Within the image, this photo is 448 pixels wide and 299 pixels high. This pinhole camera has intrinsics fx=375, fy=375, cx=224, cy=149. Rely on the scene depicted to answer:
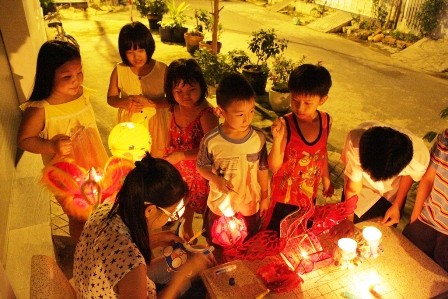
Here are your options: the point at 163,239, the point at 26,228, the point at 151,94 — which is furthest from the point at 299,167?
the point at 26,228

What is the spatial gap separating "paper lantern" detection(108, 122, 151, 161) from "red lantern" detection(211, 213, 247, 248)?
2.88ft

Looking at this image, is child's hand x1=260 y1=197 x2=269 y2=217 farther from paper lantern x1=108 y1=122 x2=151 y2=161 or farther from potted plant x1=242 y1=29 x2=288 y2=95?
potted plant x1=242 y1=29 x2=288 y2=95

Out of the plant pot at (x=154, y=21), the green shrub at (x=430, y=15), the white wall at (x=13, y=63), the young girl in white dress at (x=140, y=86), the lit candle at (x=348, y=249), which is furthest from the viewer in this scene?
the plant pot at (x=154, y=21)

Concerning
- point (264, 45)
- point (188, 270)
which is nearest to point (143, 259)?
point (188, 270)

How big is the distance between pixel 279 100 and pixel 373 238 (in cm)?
503

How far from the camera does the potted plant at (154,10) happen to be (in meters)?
12.9

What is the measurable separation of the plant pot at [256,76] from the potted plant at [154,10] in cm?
621

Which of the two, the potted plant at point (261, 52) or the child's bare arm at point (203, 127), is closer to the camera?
the child's bare arm at point (203, 127)

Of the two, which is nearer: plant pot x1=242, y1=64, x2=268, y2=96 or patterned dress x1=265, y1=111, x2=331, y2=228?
patterned dress x1=265, y1=111, x2=331, y2=228

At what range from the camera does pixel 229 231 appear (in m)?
2.90

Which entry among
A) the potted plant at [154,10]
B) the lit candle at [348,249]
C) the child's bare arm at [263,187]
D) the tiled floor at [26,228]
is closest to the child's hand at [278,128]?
the child's bare arm at [263,187]

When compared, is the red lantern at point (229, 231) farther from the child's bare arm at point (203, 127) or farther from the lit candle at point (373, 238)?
the lit candle at point (373, 238)

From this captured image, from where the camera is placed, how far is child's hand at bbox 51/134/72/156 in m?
2.82

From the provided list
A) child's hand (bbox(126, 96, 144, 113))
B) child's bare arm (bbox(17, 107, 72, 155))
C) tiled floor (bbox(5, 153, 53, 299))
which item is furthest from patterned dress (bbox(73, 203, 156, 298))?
tiled floor (bbox(5, 153, 53, 299))
